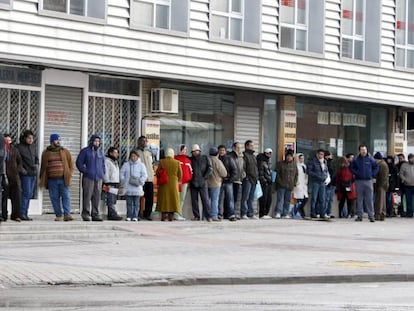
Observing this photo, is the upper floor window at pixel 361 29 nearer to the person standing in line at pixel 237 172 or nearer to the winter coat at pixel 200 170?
the person standing in line at pixel 237 172

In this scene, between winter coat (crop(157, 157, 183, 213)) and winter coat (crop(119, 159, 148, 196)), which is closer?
winter coat (crop(119, 159, 148, 196))

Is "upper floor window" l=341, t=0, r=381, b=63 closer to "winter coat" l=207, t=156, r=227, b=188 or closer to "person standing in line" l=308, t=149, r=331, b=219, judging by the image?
"person standing in line" l=308, t=149, r=331, b=219

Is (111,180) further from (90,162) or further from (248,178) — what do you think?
(248,178)

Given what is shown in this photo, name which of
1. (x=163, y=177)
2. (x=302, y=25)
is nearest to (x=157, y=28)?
(x=163, y=177)

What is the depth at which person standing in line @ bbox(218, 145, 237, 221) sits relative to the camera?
2586cm

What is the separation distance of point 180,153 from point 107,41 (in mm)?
3148

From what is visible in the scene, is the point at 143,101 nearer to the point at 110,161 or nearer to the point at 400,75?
the point at 110,161

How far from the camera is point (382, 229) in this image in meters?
25.8

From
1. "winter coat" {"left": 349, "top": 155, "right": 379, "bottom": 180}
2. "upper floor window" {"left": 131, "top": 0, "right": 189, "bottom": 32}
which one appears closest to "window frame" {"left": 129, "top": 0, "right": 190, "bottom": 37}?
"upper floor window" {"left": 131, "top": 0, "right": 189, "bottom": 32}

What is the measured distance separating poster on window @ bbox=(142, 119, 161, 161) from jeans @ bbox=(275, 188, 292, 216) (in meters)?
3.48

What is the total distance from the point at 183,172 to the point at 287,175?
3.90 m

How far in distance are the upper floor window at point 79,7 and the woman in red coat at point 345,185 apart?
29.1 ft

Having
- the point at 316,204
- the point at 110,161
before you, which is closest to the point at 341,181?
the point at 316,204

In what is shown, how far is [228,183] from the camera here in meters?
26.0
